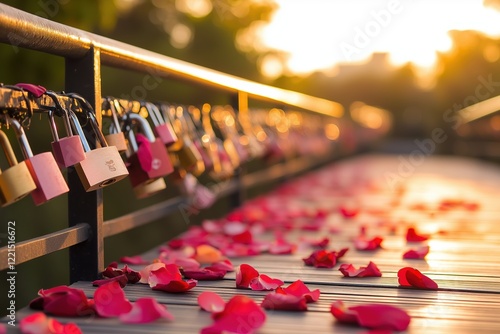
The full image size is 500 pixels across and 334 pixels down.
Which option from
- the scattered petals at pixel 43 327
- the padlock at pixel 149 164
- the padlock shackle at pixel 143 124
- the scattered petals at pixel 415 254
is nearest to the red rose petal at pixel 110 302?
the scattered petals at pixel 43 327

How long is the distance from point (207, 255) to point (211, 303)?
832mm

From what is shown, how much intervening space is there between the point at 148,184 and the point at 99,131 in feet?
1.54

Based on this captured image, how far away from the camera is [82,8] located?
21.7 ft

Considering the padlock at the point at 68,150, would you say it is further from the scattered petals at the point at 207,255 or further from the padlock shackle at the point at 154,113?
the scattered petals at the point at 207,255

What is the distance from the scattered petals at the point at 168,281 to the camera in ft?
6.23

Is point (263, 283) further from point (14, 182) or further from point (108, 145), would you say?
point (14, 182)

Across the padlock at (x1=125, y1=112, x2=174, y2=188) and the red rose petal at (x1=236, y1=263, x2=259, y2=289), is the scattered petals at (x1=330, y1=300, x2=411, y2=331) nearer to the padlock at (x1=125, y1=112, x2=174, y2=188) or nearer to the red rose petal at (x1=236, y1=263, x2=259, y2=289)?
the red rose petal at (x1=236, y1=263, x2=259, y2=289)

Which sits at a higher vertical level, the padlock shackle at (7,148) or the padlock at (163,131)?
the padlock at (163,131)

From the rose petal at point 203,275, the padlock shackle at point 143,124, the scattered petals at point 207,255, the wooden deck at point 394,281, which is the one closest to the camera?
the wooden deck at point 394,281

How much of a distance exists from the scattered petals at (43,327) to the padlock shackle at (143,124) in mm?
841

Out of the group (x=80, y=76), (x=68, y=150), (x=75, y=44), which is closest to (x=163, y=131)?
(x=80, y=76)

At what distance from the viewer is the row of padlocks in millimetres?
1510

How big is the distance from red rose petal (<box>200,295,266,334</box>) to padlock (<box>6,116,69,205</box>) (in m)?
0.42

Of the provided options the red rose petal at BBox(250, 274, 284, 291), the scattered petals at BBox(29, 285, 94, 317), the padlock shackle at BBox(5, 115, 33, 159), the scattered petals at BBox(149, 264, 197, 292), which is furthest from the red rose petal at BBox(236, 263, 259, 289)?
the padlock shackle at BBox(5, 115, 33, 159)
